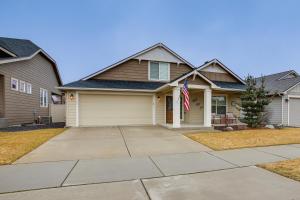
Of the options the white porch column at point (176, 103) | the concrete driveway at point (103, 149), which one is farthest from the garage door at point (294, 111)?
the concrete driveway at point (103, 149)

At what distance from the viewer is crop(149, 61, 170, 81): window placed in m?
16.0

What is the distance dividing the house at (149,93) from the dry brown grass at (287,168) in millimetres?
7111

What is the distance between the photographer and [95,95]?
13.9m

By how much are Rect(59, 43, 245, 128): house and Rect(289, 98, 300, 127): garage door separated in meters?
3.90

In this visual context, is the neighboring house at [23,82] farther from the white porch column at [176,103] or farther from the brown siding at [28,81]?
the white porch column at [176,103]

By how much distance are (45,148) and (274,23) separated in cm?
2903

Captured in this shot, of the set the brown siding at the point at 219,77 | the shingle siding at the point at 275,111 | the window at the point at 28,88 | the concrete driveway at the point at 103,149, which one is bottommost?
the concrete driveway at the point at 103,149

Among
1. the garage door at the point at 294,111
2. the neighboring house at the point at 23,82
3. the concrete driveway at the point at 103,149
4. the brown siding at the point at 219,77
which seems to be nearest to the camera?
the concrete driveway at the point at 103,149

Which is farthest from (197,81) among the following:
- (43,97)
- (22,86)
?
(43,97)

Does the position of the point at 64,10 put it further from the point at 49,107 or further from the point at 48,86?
the point at 49,107

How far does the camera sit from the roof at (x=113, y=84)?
1335 cm

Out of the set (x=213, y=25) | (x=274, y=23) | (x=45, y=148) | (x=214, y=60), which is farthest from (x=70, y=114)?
(x=274, y=23)

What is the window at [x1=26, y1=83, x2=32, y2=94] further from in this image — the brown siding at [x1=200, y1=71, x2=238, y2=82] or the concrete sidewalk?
the brown siding at [x1=200, y1=71, x2=238, y2=82]

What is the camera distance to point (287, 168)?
195 inches
